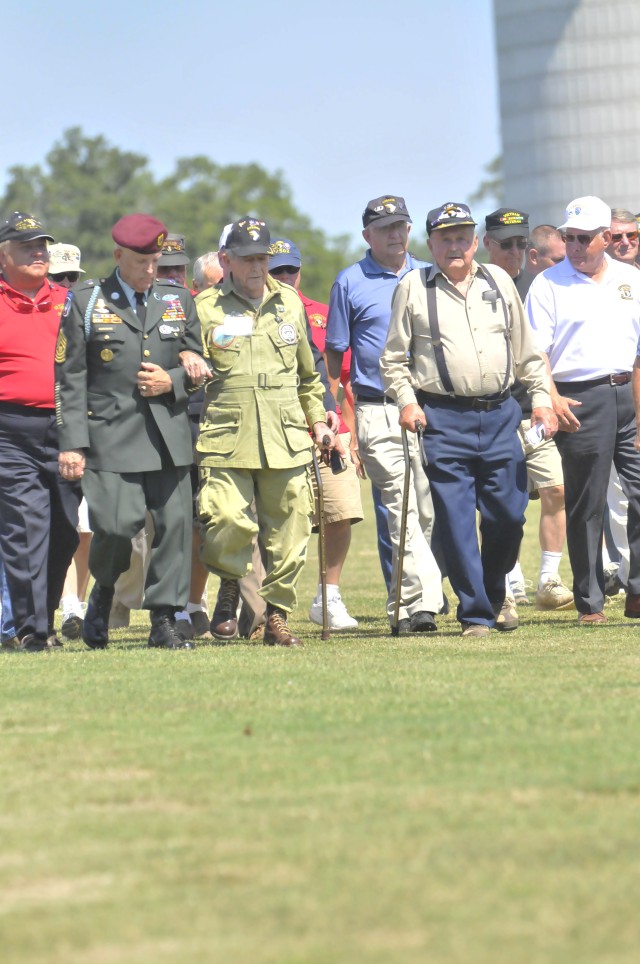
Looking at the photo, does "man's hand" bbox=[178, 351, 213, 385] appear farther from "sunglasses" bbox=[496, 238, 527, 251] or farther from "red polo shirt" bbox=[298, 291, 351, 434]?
"sunglasses" bbox=[496, 238, 527, 251]

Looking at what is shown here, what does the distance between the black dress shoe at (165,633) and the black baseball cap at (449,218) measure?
2322mm

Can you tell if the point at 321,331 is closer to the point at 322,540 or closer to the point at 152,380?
the point at 322,540

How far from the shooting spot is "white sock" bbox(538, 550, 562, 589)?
11.2 m

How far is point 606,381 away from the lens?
388 inches

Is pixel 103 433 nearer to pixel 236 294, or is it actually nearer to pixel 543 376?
pixel 236 294

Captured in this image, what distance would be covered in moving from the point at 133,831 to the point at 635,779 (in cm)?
146

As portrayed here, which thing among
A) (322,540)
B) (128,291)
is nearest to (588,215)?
(322,540)

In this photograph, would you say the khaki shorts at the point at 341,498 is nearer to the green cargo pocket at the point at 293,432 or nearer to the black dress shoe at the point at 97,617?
the green cargo pocket at the point at 293,432

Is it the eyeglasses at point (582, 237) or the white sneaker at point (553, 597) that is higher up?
the eyeglasses at point (582, 237)

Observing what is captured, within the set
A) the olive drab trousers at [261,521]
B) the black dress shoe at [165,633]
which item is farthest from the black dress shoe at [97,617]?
the olive drab trousers at [261,521]

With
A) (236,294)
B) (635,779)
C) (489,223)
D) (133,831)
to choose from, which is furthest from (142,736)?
(489,223)

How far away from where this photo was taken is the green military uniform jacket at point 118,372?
8.79m

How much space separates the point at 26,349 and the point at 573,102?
85.8 m

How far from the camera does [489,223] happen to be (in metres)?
11.2
